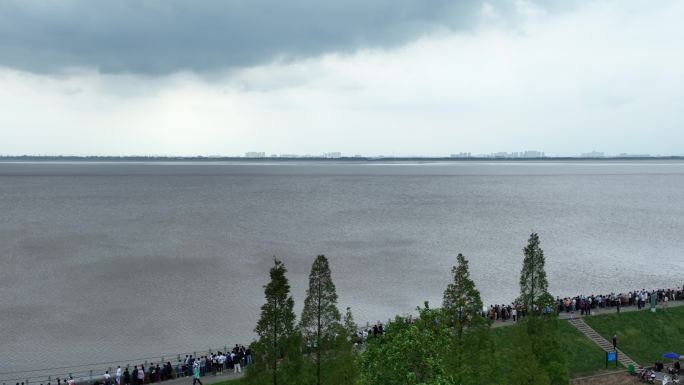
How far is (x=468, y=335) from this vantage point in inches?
1083

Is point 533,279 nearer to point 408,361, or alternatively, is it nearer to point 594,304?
point 408,361

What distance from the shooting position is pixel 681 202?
543 ft

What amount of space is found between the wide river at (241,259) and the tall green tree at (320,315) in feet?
69.2

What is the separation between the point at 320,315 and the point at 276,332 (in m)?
2.71

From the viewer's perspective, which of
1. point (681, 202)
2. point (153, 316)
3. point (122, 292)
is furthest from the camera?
point (681, 202)

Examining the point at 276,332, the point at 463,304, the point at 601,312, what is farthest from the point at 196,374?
the point at 601,312

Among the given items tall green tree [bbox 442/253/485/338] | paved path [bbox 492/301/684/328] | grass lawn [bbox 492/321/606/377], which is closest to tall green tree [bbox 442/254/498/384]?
tall green tree [bbox 442/253/485/338]

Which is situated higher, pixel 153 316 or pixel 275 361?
pixel 275 361

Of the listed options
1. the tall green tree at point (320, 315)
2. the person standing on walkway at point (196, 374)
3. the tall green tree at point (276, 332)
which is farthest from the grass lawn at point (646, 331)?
the person standing on walkway at point (196, 374)

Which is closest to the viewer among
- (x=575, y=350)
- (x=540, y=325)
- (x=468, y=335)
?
(x=468, y=335)

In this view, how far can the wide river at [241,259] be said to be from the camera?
48.8m

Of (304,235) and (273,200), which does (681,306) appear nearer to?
(304,235)

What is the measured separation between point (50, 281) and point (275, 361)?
54.5m

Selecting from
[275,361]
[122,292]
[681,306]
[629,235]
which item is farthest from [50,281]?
[629,235]
